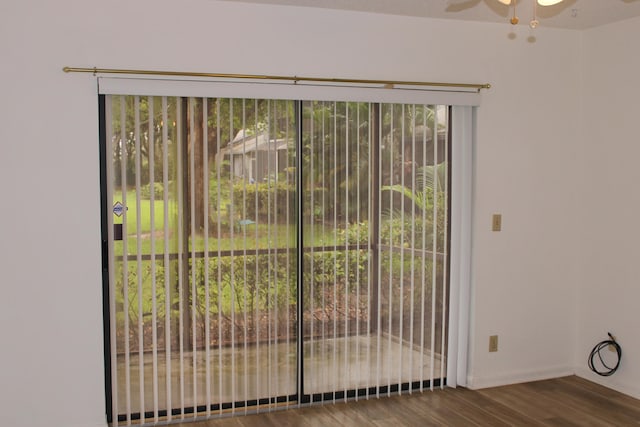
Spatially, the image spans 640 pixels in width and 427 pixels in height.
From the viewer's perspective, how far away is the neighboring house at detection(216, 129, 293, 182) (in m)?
3.66

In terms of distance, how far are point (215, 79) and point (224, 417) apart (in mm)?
1952

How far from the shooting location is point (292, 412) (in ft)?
12.6

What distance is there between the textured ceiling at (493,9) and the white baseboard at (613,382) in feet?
7.79

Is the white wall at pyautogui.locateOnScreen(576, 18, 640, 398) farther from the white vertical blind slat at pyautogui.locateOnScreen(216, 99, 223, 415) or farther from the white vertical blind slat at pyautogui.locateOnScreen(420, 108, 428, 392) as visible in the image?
the white vertical blind slat at pyautogui.locateOnScreen(216, 99, 223, 415)

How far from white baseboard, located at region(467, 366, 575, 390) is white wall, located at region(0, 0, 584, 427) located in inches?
0.5

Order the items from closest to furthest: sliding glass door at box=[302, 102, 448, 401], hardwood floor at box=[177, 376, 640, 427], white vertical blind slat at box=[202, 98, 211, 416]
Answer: white vertical blind slat at box=[202, 98, 211, 416], hardwood floor at box=[177, 376, 640, 427], sliding glass door at box=[302, 102, 448, 401]

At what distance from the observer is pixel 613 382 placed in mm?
4301

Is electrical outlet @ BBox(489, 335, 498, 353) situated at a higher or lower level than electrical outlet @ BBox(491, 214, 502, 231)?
lower

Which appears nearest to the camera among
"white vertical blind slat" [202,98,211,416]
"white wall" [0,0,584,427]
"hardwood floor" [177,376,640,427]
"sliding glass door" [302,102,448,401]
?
"white wall" [0,0,584,427]

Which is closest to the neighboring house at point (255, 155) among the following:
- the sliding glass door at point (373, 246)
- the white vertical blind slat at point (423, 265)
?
the sliding glass door at point (373, 246)

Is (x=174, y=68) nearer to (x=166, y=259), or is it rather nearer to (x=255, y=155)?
(x=255, y=155)

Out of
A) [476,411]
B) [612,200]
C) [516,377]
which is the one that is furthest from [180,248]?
[612,200]

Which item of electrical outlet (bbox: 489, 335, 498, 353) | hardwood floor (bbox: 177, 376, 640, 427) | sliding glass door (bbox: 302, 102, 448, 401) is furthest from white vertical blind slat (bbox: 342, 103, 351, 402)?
electrical outlet (bbox: 489, 335, 498, 353)

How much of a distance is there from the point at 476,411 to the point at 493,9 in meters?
2.44
